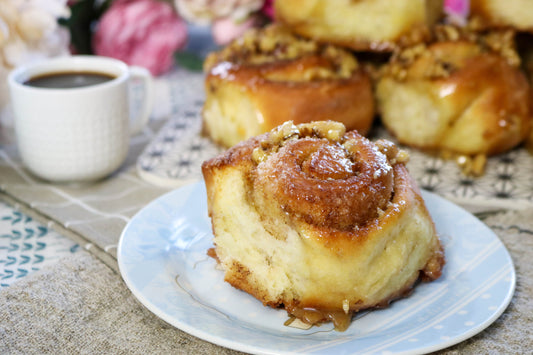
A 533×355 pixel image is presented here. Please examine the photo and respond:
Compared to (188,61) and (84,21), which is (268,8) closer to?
(188,61)

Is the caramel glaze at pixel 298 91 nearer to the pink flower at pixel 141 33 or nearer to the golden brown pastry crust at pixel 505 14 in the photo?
the golden brown pastry crust at pixel 505 14

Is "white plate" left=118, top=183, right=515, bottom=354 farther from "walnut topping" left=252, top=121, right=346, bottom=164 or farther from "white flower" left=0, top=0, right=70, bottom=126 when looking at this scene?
"white flower" left=0, top=0, right=70, bottom=126

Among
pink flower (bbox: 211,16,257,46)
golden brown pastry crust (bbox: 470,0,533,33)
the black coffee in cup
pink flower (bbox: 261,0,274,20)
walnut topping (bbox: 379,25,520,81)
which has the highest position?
golden brown pastry crust (bbox: 470,0,533,33)

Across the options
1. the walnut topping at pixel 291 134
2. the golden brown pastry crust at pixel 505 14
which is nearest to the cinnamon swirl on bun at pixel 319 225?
the walnut topping at pixel 291 134

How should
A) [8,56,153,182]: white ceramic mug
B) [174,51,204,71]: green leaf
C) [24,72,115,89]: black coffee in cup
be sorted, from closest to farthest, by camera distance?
[8,56,153,182]: white ceramic mug < [24,72,115,89]: black coffee in cup < [174,51,204,71]: green leaf

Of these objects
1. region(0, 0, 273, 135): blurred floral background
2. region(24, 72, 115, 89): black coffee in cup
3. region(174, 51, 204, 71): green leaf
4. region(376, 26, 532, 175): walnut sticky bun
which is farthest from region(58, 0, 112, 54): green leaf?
region(376, 26, 532, 175): walnut sticky bun

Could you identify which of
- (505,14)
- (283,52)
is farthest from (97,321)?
(505,14)
